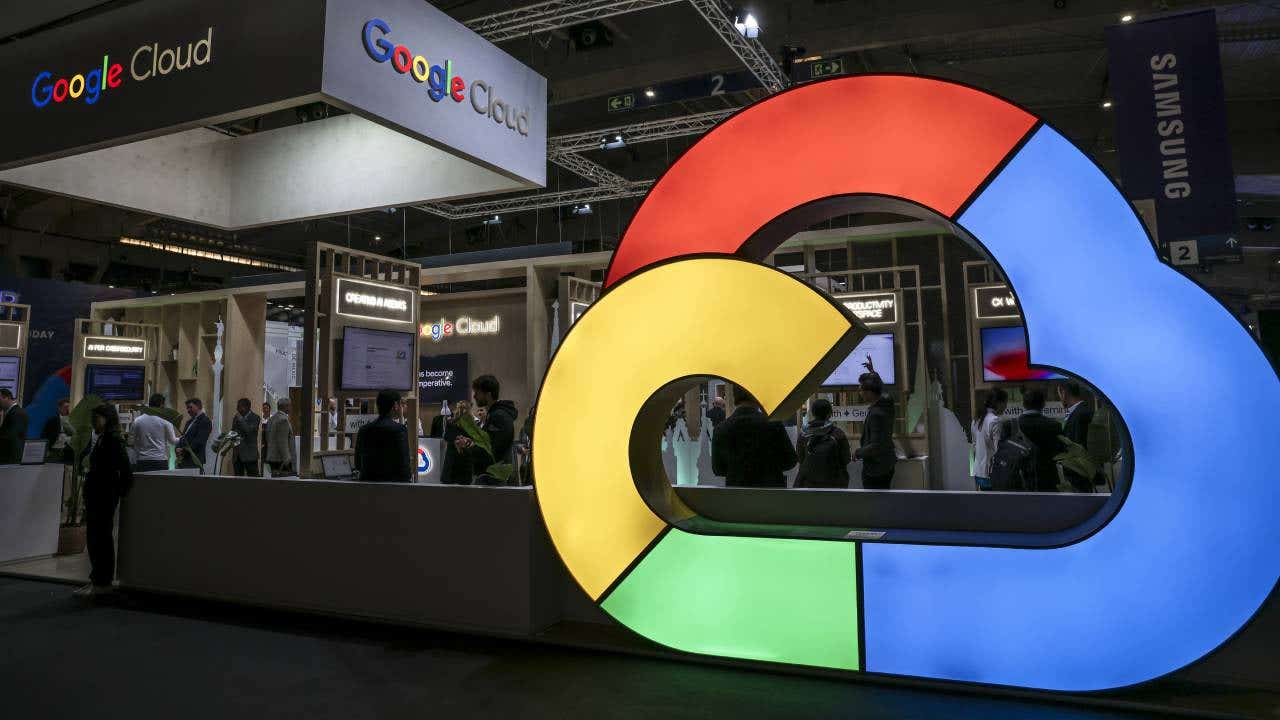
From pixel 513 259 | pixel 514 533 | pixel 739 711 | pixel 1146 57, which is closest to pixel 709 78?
pixel 513 259

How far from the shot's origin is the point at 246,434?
8.95m

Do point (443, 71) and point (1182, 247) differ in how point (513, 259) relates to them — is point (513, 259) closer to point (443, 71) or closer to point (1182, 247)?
point (443, 71)

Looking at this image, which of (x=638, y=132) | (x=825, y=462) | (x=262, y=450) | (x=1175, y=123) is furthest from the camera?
(x=638, y=132)

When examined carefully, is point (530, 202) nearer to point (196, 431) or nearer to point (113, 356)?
point (196, 431)

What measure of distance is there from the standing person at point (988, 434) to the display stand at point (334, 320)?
5025 millimetres

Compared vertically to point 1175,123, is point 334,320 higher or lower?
lower

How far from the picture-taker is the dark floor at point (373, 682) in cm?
289

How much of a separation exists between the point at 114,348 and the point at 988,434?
13063 millimetres

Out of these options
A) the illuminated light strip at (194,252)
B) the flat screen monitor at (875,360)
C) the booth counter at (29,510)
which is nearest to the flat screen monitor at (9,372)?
the illuminated light strip at (194,252)

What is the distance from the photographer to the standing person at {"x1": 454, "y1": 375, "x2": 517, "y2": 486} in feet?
16.9

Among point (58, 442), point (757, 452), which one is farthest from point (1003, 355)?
point (58, 442)

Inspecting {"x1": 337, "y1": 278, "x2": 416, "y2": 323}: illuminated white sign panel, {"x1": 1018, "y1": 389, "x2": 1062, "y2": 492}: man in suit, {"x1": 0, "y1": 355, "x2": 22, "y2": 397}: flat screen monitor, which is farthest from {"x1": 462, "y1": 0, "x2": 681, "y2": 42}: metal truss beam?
{"x1": 0, "y1": 355, "x2": 22, "y2": 397}: flat screen monitor

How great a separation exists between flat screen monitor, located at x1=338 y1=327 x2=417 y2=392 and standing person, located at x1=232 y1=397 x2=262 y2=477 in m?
3.06

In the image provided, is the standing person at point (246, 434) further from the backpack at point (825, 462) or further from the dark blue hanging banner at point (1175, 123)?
the dark blue hanging banner at point (1175, 123)
